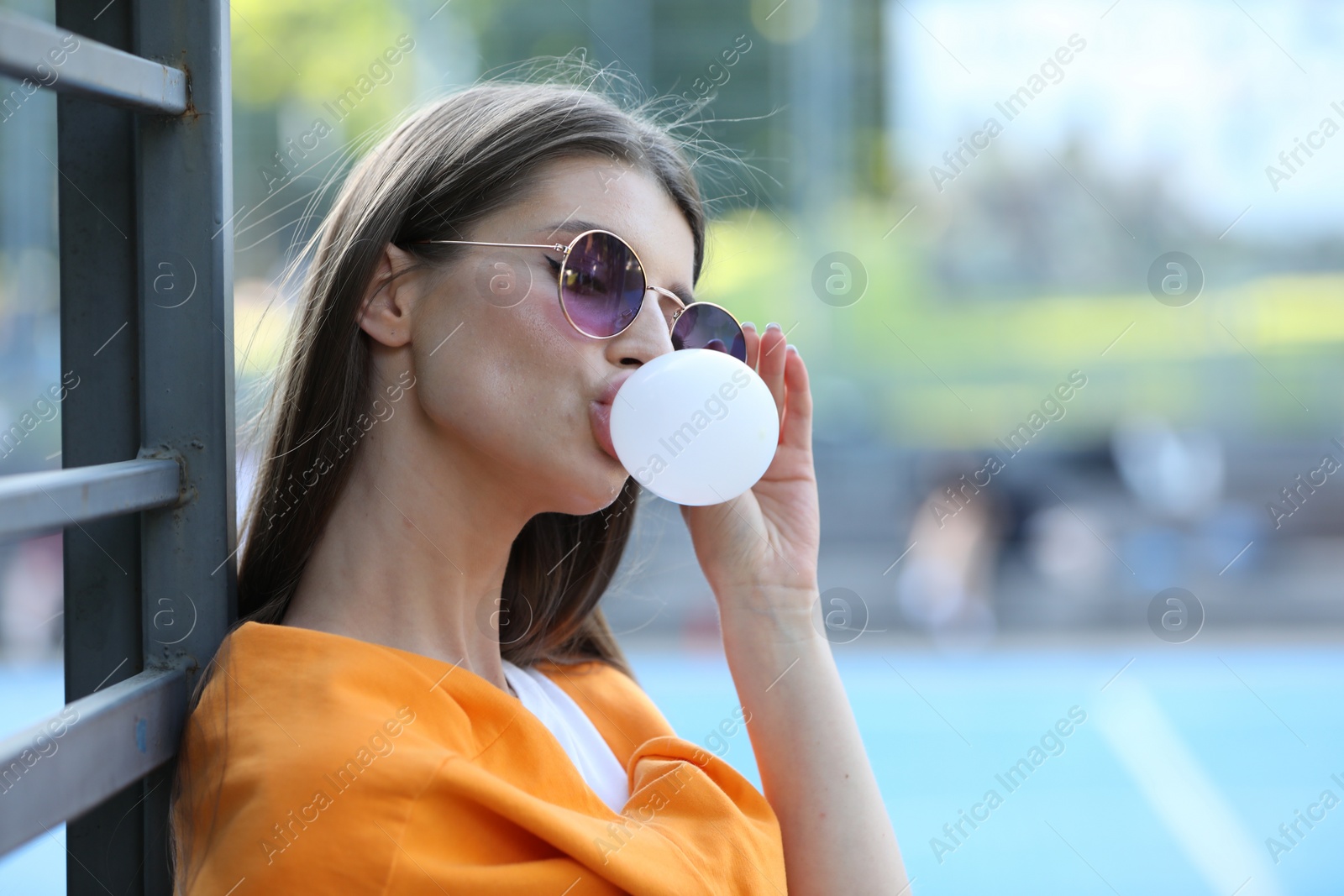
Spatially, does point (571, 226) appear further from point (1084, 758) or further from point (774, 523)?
point (1084, 758)

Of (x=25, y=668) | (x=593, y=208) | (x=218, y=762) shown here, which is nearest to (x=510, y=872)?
(x=218, y=762)

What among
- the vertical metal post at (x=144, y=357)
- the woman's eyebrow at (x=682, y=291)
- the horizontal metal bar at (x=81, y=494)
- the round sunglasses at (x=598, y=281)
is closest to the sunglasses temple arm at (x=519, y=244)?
the round sunglasses at (x=598, y=281)

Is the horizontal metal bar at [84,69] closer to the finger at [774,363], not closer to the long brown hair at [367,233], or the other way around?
the long brown hair at [367,233]

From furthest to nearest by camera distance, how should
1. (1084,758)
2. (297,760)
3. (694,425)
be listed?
1. (1084,758)
2. (694,425)
3. (297,760)

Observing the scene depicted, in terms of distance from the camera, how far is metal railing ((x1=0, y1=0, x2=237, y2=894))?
110cm

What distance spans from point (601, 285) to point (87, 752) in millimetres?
709

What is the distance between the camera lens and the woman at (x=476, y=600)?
1.07 metres

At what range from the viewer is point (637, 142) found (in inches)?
57.4

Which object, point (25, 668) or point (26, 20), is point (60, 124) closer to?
point (26, 20)

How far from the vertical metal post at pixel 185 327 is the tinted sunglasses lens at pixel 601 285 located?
369 millimetres

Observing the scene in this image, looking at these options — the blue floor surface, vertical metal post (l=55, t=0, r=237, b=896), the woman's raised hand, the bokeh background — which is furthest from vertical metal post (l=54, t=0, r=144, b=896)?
the bokeh background

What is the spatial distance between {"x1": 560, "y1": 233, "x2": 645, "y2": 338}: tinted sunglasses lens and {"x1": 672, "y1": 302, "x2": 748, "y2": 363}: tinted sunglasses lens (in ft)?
0.30

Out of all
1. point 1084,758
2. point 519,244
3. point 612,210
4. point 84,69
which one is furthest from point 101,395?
point 1084,758

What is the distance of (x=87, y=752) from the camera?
0.94m
